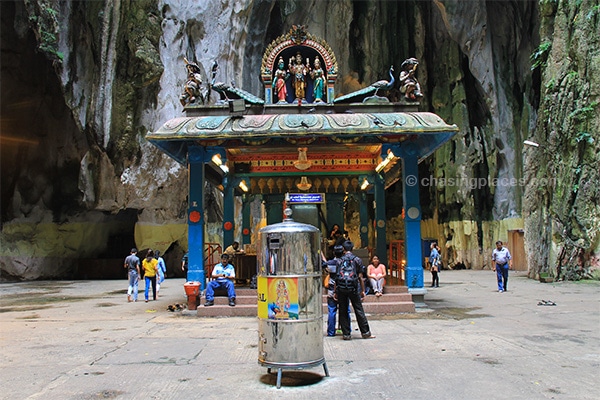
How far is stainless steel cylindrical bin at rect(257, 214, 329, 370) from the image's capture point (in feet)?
16.9

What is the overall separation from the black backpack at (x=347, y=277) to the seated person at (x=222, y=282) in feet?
13.0

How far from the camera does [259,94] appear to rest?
32031 millimetres

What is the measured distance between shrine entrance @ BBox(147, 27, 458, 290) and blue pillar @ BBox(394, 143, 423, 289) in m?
0.02

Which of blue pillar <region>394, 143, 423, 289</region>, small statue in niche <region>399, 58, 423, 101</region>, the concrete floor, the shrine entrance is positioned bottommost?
the concrete floor

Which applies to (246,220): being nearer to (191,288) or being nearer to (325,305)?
(191,288)

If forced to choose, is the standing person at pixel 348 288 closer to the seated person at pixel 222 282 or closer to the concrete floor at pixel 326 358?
the concrete floor at pixel 326 358

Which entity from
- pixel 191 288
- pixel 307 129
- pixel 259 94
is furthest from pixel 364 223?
pixel 259 94

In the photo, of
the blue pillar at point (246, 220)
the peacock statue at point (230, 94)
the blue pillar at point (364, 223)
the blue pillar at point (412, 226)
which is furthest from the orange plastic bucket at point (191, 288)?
the blue pillar at point (364, 223)

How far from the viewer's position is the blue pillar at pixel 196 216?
11.3 m

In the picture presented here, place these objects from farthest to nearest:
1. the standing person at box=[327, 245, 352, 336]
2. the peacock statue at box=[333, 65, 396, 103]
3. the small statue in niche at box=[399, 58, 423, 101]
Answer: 1. the peacock statue at box=[333, 65, 396, 103]
2. the small statue in niche at box=[399, 58, 423, 101]
3. the standing person at box=[327, 245, 352, 336]

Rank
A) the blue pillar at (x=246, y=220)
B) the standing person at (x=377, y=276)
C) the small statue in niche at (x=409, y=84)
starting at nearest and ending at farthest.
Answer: the standing person at (x=377, y=276) < the small statue in niche at (x=409, y=84) < the blue pillar at (x=246, y=220)

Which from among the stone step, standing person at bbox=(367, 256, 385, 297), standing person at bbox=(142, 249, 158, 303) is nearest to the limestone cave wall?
the stone step

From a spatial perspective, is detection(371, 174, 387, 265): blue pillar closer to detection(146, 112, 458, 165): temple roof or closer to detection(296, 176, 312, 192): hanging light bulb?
detection(296, 176, 312, 192): hanging light bulb

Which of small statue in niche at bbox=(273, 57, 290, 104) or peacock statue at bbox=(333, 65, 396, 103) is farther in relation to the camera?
small statue in niche at bbox=(273, 57, 290, 104)
